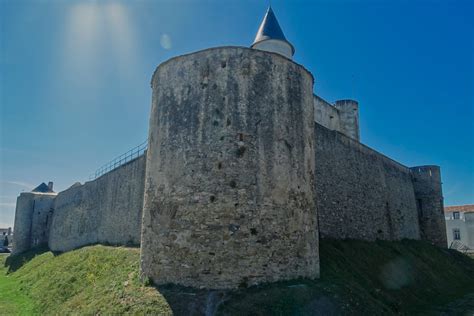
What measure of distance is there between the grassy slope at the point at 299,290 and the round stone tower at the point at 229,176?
63cm

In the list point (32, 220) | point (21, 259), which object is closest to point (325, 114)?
point (21, 259)

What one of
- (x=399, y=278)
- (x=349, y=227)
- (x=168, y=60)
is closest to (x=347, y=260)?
(x=399, y=278)

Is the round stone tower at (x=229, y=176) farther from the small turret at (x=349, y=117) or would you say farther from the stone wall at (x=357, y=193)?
the small turret at (x=349, y=117)

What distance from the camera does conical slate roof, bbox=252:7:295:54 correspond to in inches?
997

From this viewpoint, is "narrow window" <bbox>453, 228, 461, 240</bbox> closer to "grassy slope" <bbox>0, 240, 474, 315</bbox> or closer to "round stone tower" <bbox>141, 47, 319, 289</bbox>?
"grassy slope" <bbox>0, 240, 474, 315</bbox>

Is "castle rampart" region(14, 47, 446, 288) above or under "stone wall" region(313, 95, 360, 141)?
under

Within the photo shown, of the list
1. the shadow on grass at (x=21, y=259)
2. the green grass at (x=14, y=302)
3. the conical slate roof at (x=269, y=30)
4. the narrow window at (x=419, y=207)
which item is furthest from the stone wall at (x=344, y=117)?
the shadow on grass at (x=21, y=259)

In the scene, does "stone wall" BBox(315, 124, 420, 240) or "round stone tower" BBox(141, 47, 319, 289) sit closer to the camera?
"round stone tower" BBox(141, 47, 319, 289)

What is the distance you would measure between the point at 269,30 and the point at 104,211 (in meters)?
16.8

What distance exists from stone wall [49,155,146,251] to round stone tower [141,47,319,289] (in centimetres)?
881

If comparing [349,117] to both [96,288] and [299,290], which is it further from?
[96,288]

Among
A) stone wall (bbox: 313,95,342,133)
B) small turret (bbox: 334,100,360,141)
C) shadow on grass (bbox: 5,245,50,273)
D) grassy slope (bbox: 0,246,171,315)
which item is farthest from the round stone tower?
shadow on grass (bbox: 5,245,50,273)

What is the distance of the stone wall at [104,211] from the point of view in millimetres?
19641

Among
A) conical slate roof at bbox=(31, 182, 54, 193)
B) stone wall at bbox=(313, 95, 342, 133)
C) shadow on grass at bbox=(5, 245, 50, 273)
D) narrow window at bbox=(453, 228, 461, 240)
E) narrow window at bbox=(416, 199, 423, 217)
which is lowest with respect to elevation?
shadow on grass at bbox=(5, 245, 50, 273)
